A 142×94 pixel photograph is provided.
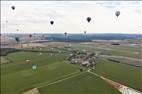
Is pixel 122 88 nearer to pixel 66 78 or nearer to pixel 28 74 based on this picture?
pixel 66 78

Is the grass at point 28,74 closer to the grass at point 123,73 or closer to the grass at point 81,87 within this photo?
the grass at point 81,87

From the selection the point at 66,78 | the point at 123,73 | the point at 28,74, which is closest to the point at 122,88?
the point at 123,73

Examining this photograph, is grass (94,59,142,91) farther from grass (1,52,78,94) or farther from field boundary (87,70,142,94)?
grass (1,52,78,94)

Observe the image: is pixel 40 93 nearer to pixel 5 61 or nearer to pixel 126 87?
pixel 126 87

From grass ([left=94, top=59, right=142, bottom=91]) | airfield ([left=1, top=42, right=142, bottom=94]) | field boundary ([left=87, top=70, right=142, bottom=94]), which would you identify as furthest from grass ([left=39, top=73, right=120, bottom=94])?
grass ([left=94, top=59, right=142, bottom=91])

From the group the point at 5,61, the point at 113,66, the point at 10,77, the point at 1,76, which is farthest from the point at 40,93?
the point at 5,61

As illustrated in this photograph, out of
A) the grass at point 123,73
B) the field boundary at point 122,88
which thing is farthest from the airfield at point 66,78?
the field boundary at point 122,88
